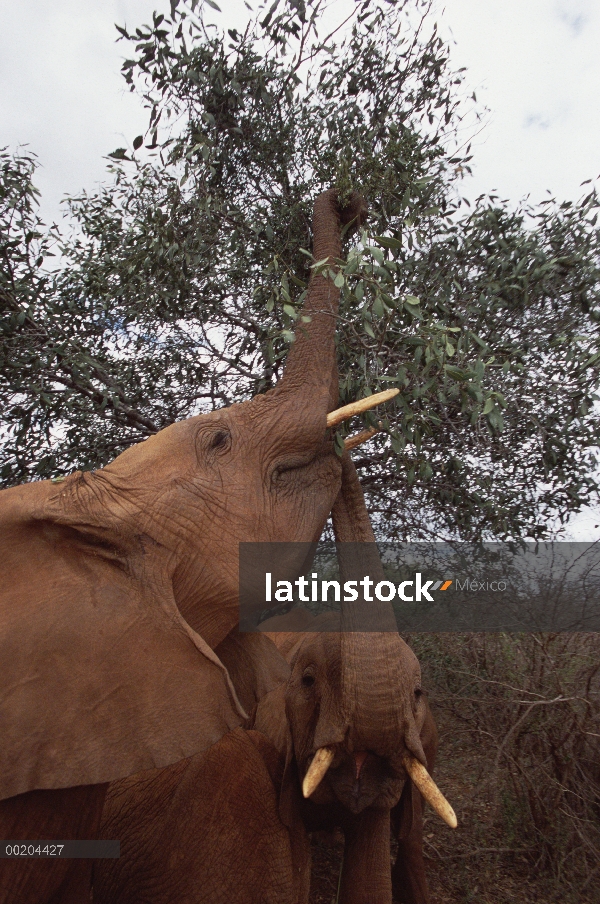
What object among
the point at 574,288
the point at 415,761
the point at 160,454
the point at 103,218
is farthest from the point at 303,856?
the point at 103,218

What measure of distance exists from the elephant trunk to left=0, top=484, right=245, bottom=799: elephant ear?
1.16 m

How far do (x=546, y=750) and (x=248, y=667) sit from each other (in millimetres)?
2595

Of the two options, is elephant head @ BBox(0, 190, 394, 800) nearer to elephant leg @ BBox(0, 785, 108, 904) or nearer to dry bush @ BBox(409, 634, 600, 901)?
elephant leg @ BBox(0, 785, 108, 904)

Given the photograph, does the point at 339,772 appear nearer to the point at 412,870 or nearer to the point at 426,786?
the point at 426,786

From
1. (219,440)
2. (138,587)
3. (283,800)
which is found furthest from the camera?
(283,800)

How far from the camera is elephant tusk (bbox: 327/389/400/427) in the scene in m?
3.18

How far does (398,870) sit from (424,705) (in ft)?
5.58

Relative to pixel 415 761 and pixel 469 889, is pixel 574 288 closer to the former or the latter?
pixel 415 761

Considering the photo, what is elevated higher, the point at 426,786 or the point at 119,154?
the point at 119,154

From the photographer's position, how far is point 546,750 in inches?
185

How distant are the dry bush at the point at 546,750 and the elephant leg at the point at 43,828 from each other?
8.51 ft

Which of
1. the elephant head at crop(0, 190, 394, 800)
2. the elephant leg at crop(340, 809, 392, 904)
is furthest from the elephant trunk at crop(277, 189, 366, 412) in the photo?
the elephant leg at crop(340, 809, 392, 904)

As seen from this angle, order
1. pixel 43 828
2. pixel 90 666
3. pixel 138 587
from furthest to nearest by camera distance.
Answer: pixel 138 587 < pixel 43 828 < pixel 90 666

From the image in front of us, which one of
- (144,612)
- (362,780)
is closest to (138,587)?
(144,612)
